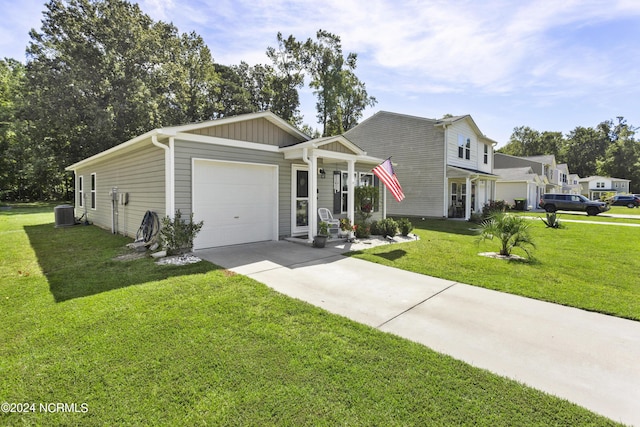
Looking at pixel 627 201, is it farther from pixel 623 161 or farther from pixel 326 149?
pixel 326 149

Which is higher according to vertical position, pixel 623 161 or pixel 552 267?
pixel 623 161

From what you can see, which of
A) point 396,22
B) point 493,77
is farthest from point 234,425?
point 493,77

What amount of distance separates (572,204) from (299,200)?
2336 cm

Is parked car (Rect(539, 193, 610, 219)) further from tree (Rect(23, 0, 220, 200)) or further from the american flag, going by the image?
tree (Rect(23, 0, 220, 200))

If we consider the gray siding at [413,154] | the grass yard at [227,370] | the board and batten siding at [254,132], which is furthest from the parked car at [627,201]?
the grass yard at [227,370]

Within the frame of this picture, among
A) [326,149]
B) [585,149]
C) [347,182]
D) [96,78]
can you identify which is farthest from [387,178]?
[585,149]

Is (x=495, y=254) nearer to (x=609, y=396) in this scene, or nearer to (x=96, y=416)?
(x=609, y=396)

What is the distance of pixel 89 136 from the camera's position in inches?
930

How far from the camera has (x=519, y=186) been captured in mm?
25453

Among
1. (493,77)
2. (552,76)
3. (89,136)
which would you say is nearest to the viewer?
(493,77)

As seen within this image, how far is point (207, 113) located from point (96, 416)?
3069 cm

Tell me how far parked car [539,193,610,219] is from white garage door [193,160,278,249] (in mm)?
23238

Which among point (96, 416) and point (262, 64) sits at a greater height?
point (262, 64)

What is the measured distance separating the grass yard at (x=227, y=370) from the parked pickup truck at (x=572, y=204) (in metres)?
25.0
